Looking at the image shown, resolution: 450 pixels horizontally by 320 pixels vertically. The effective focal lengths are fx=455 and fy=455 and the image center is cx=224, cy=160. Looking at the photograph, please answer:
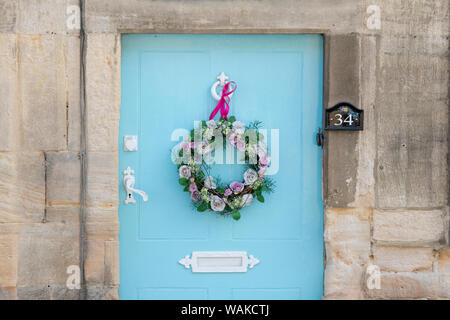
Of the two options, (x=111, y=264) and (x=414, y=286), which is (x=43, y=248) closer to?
(x=111, y=264)

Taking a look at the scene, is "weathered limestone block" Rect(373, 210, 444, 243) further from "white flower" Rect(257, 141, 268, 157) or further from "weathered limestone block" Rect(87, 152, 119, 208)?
"weathered limestone block" Rect(87, 152, 119, 208)

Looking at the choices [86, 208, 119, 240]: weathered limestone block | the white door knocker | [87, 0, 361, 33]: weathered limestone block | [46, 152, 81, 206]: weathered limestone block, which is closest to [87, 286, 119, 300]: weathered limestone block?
[86, 208, 119, 240]: weathered limestone block

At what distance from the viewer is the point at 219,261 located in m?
3.45

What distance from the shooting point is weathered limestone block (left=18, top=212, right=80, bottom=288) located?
3.27 metres

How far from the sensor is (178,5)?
10.7 ft

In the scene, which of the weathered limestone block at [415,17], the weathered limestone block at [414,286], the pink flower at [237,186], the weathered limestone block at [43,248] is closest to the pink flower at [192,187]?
the pink flower at [237,186]

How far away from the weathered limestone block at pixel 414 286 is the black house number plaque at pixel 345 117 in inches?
43.9

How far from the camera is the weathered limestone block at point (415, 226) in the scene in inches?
130

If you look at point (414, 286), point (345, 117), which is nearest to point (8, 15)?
point (345, 117)

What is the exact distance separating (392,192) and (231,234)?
4.00 feet

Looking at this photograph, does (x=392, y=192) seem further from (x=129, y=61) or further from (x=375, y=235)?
(x=129, y=61)

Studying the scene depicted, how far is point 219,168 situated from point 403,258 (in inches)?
58.9

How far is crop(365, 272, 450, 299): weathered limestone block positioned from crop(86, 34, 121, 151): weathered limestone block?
7.27 feet

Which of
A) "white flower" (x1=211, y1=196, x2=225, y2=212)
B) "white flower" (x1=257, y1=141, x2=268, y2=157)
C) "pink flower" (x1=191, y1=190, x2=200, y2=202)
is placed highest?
"white flower" (x1=257, y1=141, x2=268, y2=157)
